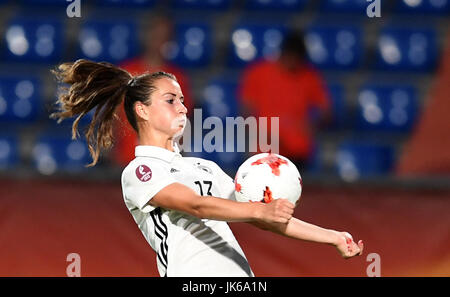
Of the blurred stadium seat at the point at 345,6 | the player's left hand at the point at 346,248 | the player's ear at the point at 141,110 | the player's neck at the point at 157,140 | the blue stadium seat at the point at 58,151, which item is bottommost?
the player's left hand at the point at 346,248

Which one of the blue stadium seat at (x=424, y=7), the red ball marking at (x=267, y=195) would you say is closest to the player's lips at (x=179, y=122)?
the red ball marking at (x=267, y=195)

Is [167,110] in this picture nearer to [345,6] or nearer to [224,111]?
[224,111]

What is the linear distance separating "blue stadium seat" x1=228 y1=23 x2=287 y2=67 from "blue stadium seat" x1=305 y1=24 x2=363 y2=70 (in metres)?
0.30

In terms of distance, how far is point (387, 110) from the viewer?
26.6 feet

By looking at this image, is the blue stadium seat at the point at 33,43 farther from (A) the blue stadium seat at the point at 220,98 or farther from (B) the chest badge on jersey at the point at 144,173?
(B) the chest badge on jersey at the point at 144,173

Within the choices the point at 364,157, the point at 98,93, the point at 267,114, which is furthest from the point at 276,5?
the point at 98,93

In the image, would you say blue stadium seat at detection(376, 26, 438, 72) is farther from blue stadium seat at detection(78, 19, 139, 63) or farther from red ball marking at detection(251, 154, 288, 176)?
red ball marking at detection(251, 154, 288, 176)

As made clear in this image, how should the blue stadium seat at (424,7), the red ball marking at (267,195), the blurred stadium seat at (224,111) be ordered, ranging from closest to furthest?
the red ball marking at (267,195)
the blurred stadium seat at (224,111)
the blue stadium seat at (424,7)

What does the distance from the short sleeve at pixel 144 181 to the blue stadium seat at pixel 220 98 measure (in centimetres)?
371

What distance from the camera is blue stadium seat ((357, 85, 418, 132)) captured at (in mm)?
8070

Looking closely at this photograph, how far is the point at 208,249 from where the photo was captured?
375 centimetres

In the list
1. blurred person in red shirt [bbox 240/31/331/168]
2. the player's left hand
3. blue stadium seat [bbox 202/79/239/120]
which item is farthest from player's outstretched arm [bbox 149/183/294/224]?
blue stadium seat [bbox 202/79/239/120]

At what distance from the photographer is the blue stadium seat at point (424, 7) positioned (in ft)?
28.9
